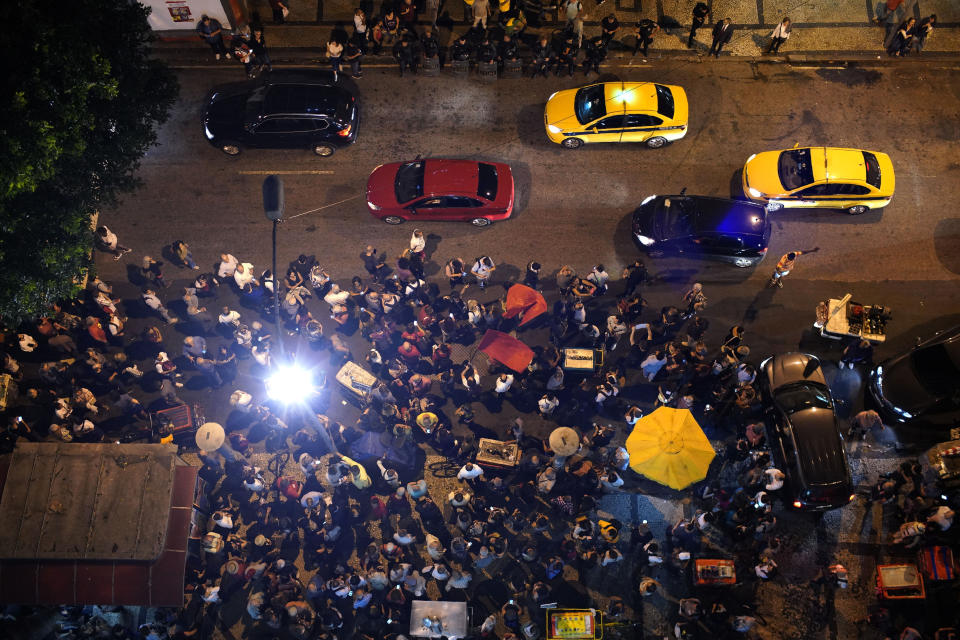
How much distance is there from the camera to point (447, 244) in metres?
20.7

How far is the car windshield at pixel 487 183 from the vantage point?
1977cm

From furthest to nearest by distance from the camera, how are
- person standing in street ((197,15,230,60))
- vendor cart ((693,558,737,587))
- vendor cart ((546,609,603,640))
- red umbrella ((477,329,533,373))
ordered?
person standing in street ((197,15,230,60)) < red umbrella ((477,329,533,373)) < vendor cart ((693,558,737,587)) < vendor cart ((546,609,603,640))

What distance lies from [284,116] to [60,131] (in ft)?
23.4

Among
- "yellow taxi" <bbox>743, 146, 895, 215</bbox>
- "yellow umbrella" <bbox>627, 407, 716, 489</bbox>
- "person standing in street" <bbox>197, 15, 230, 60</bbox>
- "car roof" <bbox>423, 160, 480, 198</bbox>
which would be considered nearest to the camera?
"yellow umbrella" <bbox>627, 407, 716, 489</bbox>

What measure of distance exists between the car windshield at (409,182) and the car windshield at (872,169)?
13096 millimetres

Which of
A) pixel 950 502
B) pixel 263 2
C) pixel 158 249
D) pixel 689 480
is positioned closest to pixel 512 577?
pixel 689 480

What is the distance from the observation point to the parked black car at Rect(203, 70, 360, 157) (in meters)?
20.8

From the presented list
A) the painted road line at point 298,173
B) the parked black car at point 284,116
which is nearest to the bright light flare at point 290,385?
the painted road line at point 298,173

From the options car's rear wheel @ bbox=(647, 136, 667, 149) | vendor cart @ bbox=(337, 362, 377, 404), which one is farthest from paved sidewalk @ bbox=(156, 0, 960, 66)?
vendor cart @ bbox=(337, 362, 377, 404)

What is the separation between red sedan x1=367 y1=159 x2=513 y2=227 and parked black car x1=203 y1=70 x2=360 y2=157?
7.11 ft

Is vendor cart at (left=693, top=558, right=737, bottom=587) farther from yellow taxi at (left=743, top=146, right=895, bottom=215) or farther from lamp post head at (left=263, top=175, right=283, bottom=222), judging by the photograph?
lamp post head at (left=263, top=175, right=283, bottom=222)

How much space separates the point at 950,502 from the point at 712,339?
6.84 meters

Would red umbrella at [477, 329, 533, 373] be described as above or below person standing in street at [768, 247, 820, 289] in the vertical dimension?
below

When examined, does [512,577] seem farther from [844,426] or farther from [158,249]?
[158,249]
